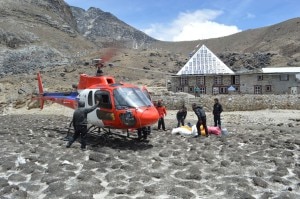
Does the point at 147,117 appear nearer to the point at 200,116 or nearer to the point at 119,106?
the point at 119,106

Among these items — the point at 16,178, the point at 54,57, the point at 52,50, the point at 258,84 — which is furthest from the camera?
the point at 52,50

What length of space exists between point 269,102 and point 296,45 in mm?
98017

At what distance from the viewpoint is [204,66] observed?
187ft

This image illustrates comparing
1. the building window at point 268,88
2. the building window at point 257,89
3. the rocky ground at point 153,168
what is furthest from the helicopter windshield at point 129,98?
the building window at point 268,88

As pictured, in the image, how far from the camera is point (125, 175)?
10.4 meters

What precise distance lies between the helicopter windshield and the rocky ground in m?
1.60

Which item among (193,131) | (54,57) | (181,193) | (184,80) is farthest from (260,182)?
(54,57)

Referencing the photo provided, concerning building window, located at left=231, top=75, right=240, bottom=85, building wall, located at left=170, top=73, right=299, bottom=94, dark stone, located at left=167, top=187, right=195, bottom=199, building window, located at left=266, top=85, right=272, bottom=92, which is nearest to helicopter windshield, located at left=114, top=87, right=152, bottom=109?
dark stone, located at left=167, top=187, right=195, bottom=199

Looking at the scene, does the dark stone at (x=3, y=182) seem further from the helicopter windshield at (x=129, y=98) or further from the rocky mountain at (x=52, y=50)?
the rocky mountain at (x=52, y=50)

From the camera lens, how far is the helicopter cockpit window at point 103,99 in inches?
580

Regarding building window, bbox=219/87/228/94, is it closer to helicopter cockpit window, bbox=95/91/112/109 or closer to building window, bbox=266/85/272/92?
building window, bbox=266/85/272/92

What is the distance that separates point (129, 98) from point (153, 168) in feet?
13.3

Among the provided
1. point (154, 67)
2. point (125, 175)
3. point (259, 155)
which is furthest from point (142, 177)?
point (154, 67)

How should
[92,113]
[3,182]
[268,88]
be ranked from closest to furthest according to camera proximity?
[3,182] < [92,113] < [268,88]
